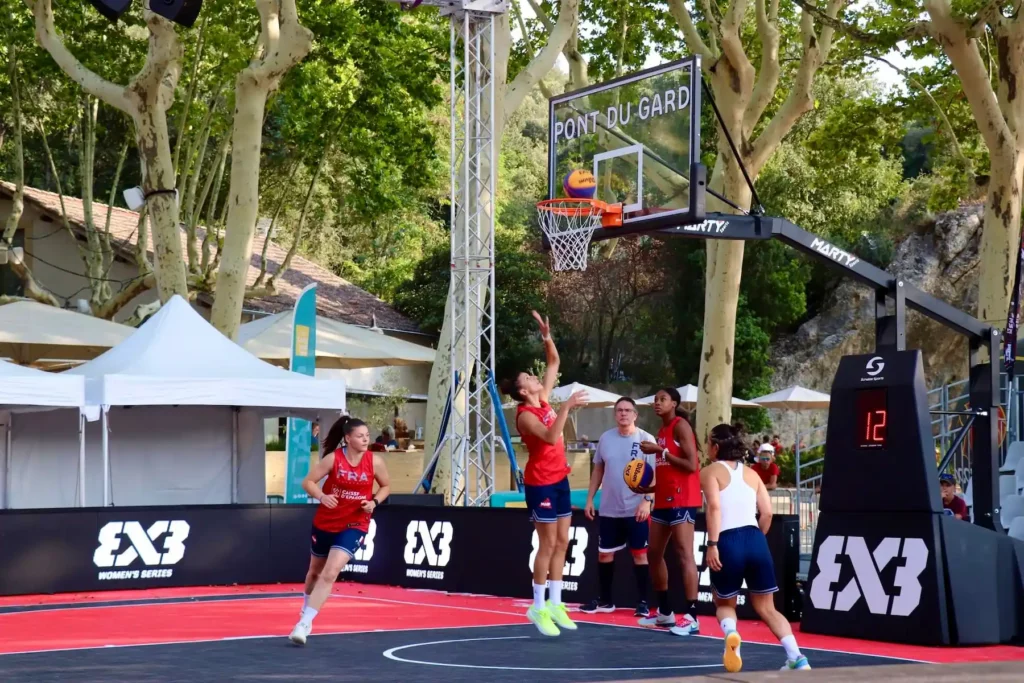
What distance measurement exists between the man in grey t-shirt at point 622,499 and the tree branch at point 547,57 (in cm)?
1145

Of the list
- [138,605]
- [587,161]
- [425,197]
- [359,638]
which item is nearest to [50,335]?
[138,605]

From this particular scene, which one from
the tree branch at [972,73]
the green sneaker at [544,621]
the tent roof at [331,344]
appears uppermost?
the tree branch at [972,73]

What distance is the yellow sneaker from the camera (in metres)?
8.54

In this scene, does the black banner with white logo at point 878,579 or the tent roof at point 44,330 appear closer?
the black banner with white logo at point 878,579

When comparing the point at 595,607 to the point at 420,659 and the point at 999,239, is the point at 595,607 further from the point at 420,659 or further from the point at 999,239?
the point at 999,239

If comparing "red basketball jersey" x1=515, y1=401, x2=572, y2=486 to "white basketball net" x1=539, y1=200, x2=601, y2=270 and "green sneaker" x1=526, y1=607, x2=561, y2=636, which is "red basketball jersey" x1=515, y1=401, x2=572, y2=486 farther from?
"white basketball net" x1=539, y1=200, x2=601, y2=270

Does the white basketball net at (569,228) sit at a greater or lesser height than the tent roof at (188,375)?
greater

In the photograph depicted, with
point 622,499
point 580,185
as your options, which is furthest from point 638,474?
point 580,185

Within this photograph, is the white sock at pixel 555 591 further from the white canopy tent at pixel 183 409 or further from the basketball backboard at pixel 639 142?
the white canopy tent at pixel 183 409

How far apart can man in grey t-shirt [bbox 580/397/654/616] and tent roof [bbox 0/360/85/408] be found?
7.82m

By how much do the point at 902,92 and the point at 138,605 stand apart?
69.8 ft

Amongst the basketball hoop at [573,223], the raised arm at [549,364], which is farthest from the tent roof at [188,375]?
the raised arm at [549,364]

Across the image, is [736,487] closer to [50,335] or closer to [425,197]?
[50,335]

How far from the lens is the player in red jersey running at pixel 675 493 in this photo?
11.4 meters
